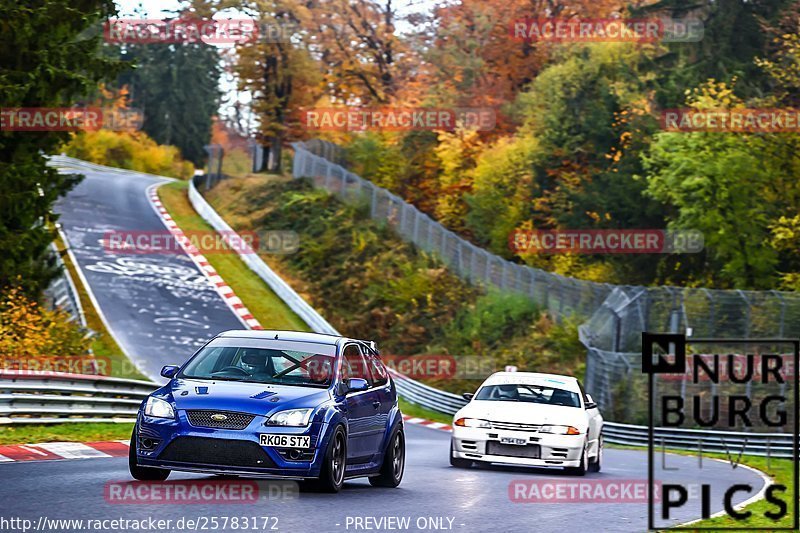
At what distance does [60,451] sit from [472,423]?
5688 mm

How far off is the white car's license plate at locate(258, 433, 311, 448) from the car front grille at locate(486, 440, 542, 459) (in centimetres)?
663

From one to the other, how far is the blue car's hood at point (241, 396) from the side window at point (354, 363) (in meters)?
0.97

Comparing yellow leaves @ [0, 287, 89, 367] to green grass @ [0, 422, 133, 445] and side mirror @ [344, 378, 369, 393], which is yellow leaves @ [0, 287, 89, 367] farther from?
side mirror @ [344, 378, 369, 393]

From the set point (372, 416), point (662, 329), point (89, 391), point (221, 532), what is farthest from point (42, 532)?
point (662, 329)

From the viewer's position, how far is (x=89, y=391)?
22359mm

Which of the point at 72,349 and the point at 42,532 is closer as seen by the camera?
the point at 42,532

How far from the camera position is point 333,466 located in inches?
513

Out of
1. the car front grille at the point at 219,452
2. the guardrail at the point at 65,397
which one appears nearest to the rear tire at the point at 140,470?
the car front grille at the point at 219,452

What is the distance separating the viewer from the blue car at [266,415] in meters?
12.4

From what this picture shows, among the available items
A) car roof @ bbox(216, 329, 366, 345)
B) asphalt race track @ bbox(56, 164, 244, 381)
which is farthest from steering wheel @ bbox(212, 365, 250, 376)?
asphalt race track @ bbox(56, 164, 244, 381)

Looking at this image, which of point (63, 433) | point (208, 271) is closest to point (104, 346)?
point (208, 271)

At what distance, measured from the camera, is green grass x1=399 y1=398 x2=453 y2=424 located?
3797 centimetres

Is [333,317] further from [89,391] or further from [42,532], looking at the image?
[42,532]

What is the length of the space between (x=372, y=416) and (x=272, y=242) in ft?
148
